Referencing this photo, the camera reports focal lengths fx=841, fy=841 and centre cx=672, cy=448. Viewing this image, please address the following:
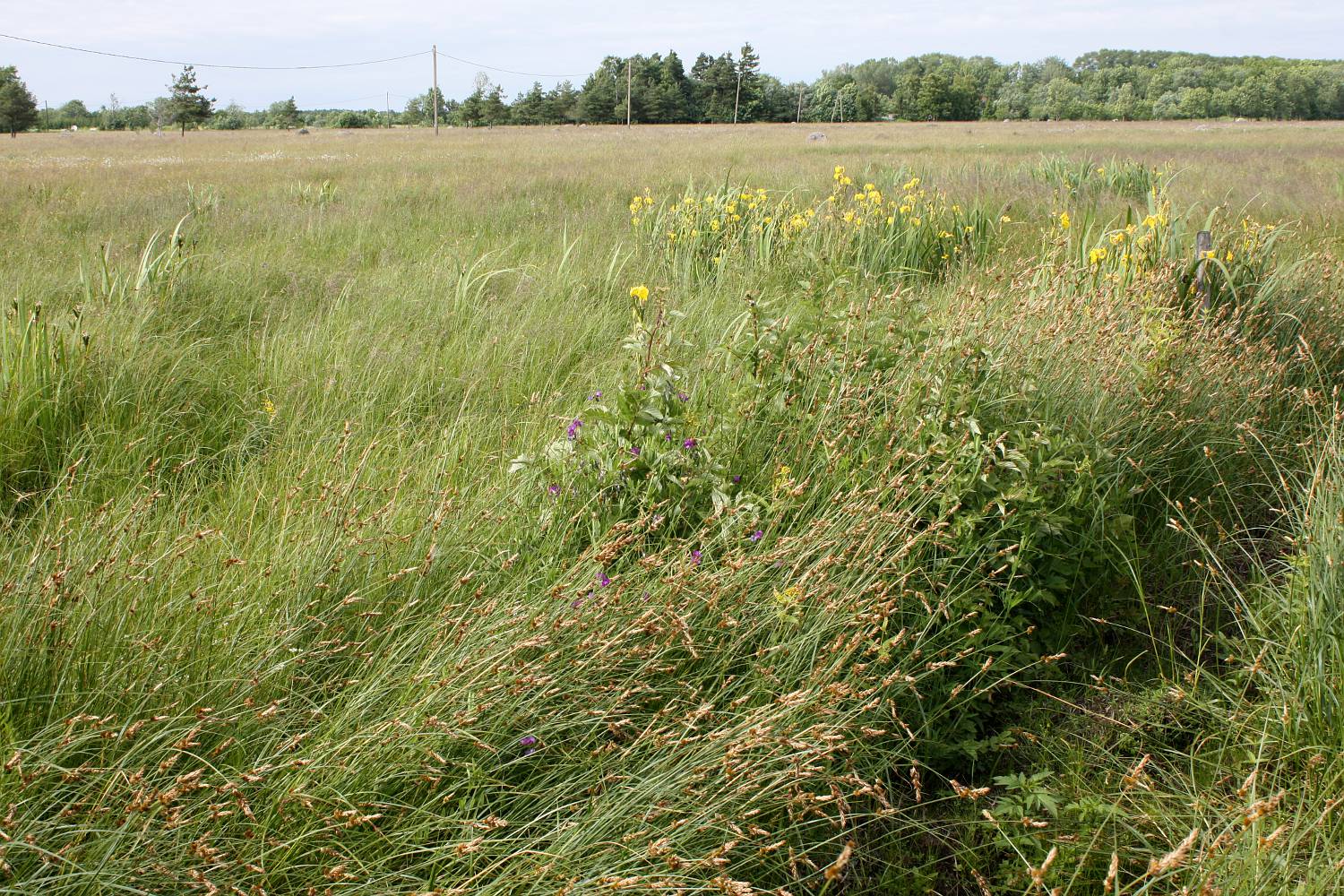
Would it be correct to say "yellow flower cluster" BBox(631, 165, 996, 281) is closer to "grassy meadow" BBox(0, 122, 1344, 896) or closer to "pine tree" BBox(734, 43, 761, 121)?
"grassy meadow" BBox(0, 122, 1344, 896)

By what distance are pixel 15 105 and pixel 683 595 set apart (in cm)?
5392

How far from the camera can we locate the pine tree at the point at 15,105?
1620 inches

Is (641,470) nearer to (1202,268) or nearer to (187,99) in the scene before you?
(1202,268)

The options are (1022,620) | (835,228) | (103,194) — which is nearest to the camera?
(1022,620)

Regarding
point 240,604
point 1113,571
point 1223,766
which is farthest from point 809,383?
point 240,604

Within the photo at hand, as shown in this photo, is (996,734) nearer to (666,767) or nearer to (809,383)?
(666,767)

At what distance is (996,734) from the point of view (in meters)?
2.29

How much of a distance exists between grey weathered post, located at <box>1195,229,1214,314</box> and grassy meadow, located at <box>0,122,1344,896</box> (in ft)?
0.05

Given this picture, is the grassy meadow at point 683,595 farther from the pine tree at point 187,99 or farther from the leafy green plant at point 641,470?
the pine tree at point 187,99

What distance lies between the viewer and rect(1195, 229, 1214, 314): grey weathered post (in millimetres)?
4375

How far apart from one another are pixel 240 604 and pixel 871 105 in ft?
243

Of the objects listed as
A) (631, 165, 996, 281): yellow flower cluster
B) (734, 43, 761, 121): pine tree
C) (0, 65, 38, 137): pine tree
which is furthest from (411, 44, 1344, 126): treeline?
(631, 165, 996, 281): yellow flower cluster

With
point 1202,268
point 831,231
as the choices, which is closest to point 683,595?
point 1202,268

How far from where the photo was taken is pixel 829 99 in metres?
69.6
